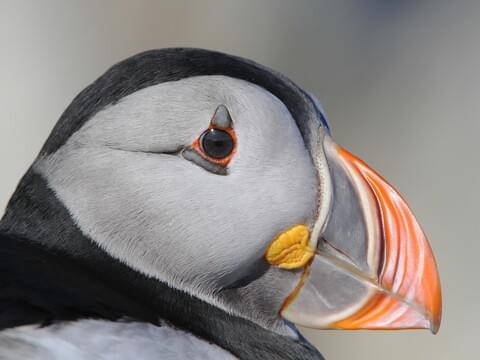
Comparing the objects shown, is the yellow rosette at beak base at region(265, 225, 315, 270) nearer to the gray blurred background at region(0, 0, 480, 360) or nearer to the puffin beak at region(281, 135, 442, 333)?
the puffin beak at region(281, 135, 442, 333)

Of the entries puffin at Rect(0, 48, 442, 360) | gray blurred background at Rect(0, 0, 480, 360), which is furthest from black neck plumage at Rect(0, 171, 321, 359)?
gray blurred background at Rect(0, 0, 480, 360)

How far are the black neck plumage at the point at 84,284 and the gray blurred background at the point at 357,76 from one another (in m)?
2.75

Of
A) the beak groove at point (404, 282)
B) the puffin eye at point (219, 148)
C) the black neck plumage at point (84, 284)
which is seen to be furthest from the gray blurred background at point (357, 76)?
the puffin eye at point (219, 148)

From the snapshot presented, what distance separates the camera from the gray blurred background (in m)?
5.02

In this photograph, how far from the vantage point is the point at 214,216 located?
2146 millimetres

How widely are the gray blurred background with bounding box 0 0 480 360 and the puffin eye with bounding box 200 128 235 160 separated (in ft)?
9.47

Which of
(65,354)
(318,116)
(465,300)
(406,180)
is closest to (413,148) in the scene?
(406,180)

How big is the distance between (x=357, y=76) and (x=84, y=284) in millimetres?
3745

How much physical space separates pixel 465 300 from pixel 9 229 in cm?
317

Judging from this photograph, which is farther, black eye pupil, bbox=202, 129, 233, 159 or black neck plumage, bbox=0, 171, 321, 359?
black eye pupil, bbox=202, 129, 233, 159

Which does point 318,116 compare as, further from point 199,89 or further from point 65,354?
point 65,354

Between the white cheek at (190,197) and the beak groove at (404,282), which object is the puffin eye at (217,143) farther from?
the beak groove at (404,282)

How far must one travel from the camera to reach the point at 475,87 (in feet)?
17.6

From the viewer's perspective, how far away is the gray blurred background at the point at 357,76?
5.02 metres
